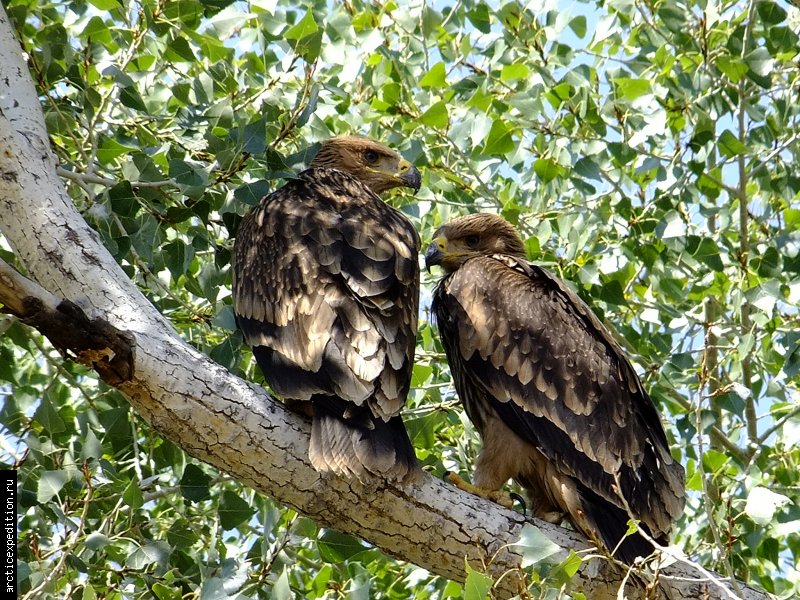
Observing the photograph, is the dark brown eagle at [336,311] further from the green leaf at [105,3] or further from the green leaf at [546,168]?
the green leaf at [105,3]

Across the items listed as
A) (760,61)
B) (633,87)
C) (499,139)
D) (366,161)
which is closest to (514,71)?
(499,139)

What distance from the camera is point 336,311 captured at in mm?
3873

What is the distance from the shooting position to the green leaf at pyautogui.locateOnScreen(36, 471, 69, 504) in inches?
143

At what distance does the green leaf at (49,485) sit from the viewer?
3.62m

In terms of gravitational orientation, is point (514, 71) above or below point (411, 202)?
above

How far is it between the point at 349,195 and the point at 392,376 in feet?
4.14

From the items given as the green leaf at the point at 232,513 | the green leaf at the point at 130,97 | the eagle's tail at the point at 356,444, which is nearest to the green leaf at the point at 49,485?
the green leaf at the point at 232,513

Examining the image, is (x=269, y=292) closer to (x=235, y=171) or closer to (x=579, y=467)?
(x=235, y=171)

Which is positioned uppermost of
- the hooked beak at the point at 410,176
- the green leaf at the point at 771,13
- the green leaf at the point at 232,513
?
the green leaf at the point at 771,13

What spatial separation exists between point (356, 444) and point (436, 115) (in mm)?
2128

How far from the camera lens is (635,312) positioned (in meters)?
5.80

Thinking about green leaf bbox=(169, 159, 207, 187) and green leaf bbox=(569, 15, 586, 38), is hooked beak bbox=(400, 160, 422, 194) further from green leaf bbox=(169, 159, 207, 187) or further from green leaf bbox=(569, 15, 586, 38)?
green leaf bbox=(169, 159, 207, 187)

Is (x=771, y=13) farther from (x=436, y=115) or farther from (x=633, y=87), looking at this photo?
(x=436, y=115)

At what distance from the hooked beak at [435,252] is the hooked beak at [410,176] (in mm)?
295
